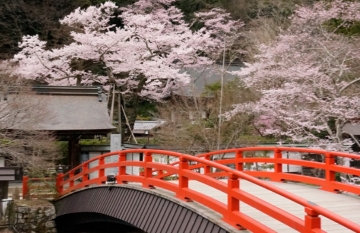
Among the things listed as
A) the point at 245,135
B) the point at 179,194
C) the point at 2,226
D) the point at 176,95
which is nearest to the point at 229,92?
the point at 245,135

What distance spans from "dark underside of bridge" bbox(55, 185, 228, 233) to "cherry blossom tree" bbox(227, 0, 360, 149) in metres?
6.49

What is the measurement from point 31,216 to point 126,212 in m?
4.24

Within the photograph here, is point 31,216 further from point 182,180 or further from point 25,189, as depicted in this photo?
point 182,180

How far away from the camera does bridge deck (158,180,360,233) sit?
207 inches

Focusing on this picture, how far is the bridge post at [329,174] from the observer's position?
749 centimetres

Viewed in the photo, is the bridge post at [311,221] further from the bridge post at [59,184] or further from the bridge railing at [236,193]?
the bridge post at [59,184]

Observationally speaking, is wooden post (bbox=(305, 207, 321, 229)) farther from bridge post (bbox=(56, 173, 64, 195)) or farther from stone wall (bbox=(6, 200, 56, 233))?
bridge post (bbox=(56, 173, 64, 195))

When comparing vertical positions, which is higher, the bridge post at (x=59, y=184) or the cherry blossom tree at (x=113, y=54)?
the cherry blossom tree at (x=113, y=54)

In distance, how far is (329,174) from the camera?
7.66m

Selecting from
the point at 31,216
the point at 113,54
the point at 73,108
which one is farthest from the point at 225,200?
the point at 113,54

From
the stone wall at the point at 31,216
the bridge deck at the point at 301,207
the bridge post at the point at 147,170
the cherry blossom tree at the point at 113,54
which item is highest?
the cherry blossom tree at the point at 113,54

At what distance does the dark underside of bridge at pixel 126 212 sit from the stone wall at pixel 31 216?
0.54m

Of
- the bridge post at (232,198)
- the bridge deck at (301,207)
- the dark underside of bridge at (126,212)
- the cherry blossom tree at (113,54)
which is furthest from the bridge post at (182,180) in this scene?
the cherry blossom tree at (113,54)

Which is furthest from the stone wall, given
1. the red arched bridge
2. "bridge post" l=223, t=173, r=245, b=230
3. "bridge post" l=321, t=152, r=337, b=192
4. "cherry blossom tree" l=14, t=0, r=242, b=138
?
"cherry blossom tree" l=14, t=0, r=242, b=138
